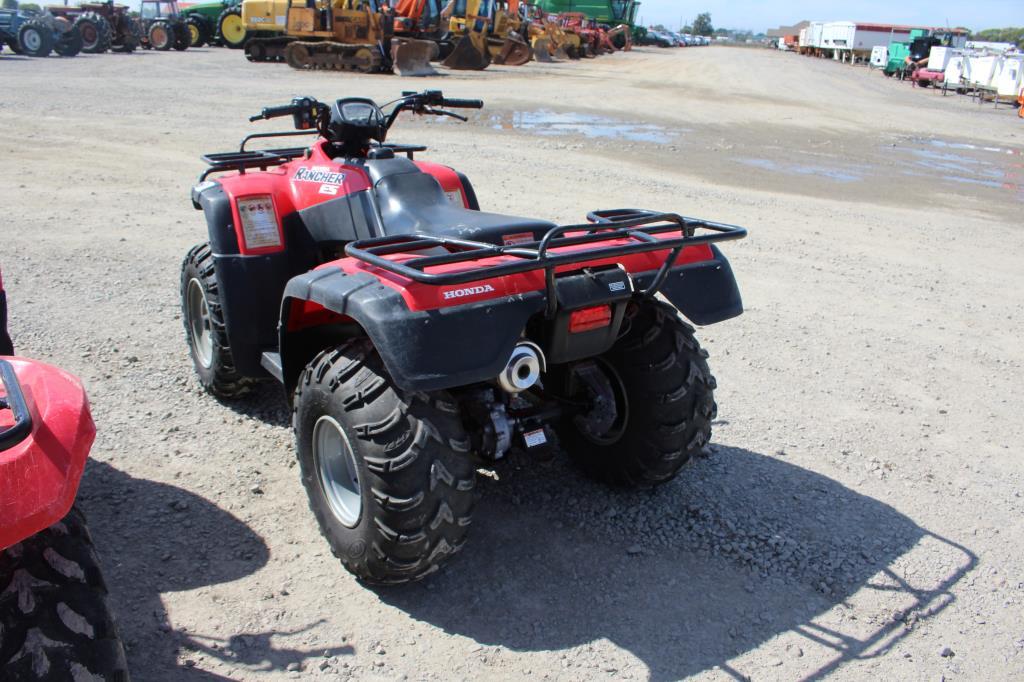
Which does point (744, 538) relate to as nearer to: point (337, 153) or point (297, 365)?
point (297, 365)

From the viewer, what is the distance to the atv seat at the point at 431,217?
11.2ft

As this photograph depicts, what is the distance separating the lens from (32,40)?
92.8ft

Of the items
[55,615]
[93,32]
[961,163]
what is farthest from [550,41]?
[55,615]

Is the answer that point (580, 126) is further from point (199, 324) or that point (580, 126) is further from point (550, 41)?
point (550, 41)

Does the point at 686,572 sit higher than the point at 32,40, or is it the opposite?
the point at 32,40

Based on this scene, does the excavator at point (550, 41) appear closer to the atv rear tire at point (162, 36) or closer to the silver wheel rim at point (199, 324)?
the atv rear tire at point (162, 36)

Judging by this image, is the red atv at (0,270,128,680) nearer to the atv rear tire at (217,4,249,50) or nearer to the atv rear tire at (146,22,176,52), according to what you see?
the atv rear tire at (146,22,176,52)

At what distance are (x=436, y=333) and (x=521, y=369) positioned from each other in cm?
44

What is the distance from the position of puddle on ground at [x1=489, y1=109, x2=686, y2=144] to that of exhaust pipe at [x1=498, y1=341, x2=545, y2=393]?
13149mm

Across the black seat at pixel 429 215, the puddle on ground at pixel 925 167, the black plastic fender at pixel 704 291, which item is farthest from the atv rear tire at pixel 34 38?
the black plastic fender at pixel 704 291

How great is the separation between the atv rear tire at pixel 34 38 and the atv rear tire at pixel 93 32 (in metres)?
2.43

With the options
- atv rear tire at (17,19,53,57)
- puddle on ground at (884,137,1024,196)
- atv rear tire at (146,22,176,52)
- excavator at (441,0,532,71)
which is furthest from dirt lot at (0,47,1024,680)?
atv rear tire at (146,22,176,52)

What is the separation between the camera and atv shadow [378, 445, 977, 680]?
312cm

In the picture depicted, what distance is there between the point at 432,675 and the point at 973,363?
4.61m
